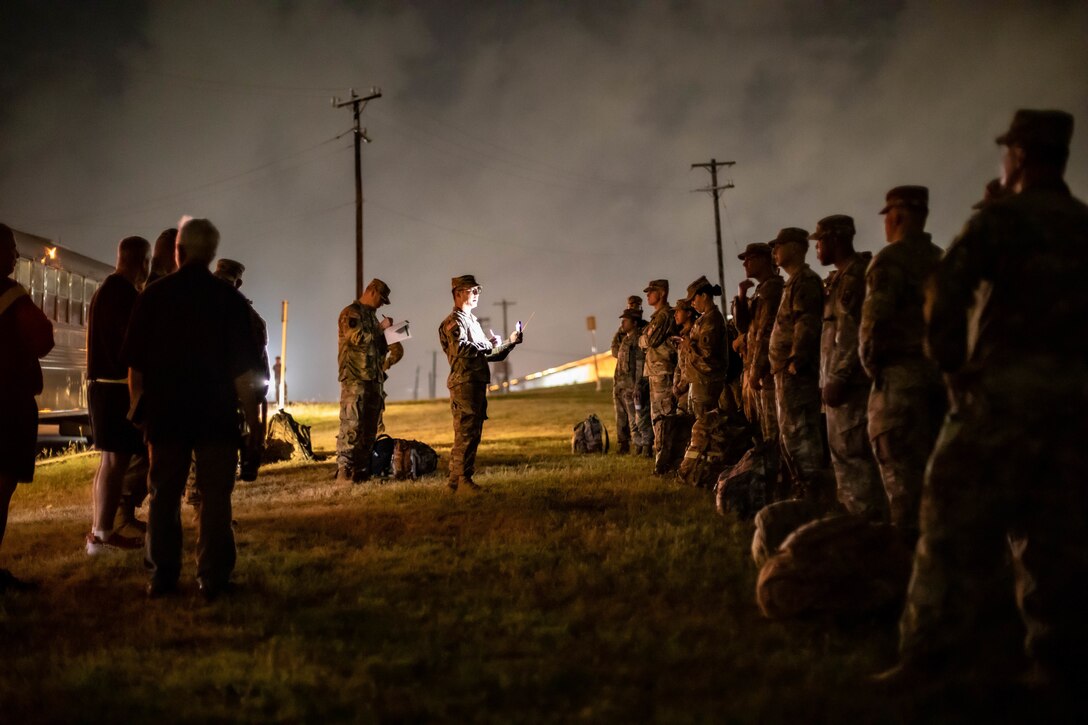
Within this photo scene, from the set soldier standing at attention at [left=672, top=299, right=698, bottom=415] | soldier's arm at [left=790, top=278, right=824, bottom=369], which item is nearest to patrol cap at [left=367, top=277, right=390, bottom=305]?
soldier standing at attention at [left=672, top=299, right=698, bottom=415]

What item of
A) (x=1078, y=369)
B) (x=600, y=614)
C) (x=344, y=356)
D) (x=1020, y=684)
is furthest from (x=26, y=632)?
(x=344, y=356)

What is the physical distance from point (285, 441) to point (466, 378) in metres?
6.06

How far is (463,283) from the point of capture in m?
9.09

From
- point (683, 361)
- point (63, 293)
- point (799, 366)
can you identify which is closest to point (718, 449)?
point (683, 361)

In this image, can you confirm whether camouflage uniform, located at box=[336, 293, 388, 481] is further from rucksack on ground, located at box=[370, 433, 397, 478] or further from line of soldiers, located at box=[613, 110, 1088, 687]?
line of soldiers, located at box=[613, 110, 1088, 687]

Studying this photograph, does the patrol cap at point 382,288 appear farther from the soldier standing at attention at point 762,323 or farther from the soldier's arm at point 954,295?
the soldier's arm at point 954,295

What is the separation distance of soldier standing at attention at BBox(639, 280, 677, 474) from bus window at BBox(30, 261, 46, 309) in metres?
11.4

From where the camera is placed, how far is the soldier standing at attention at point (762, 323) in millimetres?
7668

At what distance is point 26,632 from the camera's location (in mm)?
4363

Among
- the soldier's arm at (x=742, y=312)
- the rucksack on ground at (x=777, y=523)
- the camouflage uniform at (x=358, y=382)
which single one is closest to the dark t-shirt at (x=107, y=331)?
the camouflage uniform at (x=358, y=382)

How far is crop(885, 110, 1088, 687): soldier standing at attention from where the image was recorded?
2.98 meters

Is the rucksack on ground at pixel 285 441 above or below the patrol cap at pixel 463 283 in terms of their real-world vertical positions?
below

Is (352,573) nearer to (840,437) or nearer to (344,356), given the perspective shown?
(840,437)

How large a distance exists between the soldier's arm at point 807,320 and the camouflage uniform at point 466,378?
11.3 feet
